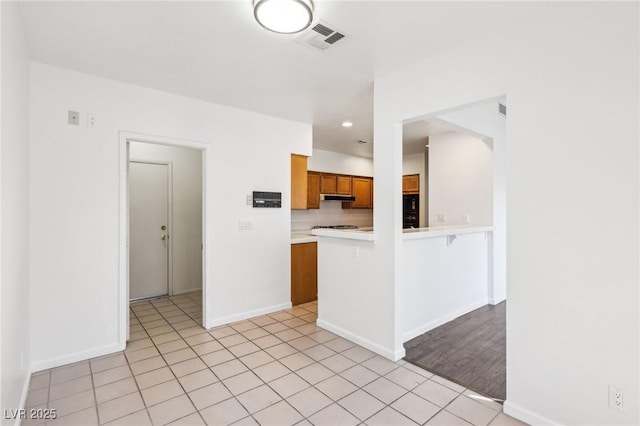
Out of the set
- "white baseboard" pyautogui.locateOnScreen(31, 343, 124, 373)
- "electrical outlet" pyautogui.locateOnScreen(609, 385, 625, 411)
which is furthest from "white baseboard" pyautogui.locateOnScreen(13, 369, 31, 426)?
"electrical outlet" pyautogui.locateOnScreen(609, 385, 625, 411)

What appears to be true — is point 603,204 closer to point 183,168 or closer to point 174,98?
point 174,98

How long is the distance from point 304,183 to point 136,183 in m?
2.49

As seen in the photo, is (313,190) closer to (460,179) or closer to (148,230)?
(460,179)

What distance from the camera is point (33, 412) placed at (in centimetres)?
209

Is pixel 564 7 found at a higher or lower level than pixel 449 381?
higher

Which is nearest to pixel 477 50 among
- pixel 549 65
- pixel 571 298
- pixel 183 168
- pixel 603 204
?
pixel 549 65

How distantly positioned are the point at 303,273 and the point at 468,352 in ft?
7.69

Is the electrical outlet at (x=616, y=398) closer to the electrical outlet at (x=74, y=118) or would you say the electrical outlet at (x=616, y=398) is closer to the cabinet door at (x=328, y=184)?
the electrical outlet at (x=74, y=118)

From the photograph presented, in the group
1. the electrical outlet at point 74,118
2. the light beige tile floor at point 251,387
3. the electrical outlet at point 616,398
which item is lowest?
the light beige tile floor at point 251,387

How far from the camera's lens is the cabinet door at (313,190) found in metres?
6.06

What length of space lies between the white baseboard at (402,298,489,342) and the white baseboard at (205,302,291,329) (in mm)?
1733

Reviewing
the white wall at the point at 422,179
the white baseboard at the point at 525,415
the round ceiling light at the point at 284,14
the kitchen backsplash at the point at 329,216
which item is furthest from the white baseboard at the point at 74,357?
the white wall at the point at 422,179

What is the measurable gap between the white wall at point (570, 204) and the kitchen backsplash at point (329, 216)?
4.36 meters

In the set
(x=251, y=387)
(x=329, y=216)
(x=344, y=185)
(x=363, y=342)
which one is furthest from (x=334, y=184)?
(x=251, y=387)
